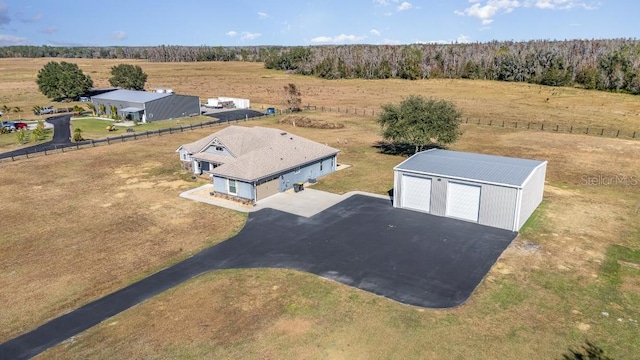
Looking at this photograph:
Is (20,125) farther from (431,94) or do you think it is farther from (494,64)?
(494,64)

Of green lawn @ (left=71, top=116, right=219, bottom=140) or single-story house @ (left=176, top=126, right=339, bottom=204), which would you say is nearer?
single-story house @ (left=176, top=126, right=339, bottom=204)

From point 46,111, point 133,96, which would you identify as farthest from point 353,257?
point 46,111

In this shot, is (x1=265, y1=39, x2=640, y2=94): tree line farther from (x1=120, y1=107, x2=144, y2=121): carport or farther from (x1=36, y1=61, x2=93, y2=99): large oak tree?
(x1=120, y1=107, x2=144, y2=121): carport

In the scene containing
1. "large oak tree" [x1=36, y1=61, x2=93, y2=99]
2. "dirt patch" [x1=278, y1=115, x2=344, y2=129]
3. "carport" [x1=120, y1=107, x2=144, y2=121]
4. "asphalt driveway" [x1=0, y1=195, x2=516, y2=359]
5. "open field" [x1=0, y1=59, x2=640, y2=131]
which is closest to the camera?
"asphalt driveway" [x1=0, y1=195, x2=516, y2=359]

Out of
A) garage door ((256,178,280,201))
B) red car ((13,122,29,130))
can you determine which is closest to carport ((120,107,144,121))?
red car ((13,122,29,130))

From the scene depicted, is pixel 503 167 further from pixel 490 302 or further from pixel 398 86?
pixel 398 86

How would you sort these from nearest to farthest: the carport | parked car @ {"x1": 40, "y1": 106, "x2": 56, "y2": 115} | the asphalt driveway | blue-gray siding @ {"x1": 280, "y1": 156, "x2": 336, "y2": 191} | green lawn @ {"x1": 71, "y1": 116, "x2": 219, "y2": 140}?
the asphalt driveway
blue-gray siding @ {"x1": 280, "y1": 156, "x2": 336, "y2": 191}
green lawn @ {"x1": 71, "y1": 116, "x2": 219, "y2": 140}
the carport
parked car @ {"x1": 40, "y1": 106, "x2": 56, "y2": 115}

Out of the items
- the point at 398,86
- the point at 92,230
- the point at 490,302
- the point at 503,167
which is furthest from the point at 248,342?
the point at 398,86
